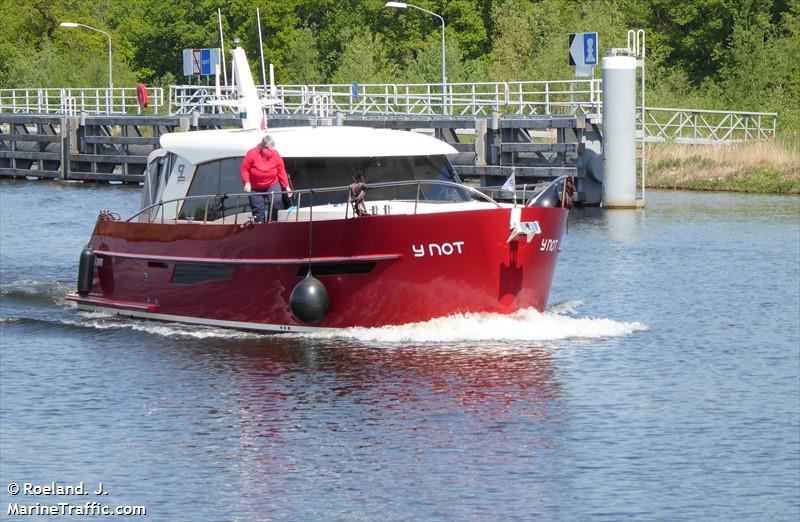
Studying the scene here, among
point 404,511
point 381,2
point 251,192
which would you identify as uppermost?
point 381,2

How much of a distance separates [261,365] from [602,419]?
16.2ft

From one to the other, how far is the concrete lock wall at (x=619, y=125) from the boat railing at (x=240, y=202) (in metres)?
17.4

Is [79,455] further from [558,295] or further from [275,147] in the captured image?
[558,295]

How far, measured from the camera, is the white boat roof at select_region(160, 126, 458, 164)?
2066cm

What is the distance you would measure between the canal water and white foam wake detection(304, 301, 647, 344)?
0.03 meters

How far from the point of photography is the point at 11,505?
13.4 meters

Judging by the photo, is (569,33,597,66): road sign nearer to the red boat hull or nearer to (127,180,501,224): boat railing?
(127,180,501,224): boat railing

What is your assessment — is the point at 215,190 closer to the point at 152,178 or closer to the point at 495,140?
the point at 152,178

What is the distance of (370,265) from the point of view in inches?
764

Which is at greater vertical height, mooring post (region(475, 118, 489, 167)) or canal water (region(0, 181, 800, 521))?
mooring post (region(475, 118, 489, 167))

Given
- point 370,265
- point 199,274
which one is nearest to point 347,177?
point 370,265

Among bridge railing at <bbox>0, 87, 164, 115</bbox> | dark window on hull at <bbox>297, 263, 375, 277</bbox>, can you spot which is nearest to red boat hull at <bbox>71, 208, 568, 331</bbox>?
dark window on hull at <bbox>297, 263, 375, 277</bbox>

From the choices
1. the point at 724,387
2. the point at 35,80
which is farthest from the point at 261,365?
the point at 35,80

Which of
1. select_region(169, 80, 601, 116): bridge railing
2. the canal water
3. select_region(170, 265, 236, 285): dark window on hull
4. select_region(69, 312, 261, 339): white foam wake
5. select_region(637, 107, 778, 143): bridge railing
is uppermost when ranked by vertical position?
select_region(169, 80, 601, 116): bridge railing
